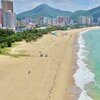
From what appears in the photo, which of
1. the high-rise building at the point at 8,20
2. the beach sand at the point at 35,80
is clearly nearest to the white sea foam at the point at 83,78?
the beach sand at the point at 35,80

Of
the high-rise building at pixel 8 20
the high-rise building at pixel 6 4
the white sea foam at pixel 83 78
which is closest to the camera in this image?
the white sea foam at pixel 83 78

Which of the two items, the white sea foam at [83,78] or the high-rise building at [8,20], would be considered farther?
the high-rise building at [8,20]

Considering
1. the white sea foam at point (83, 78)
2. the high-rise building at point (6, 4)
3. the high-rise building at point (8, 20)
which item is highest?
the high-rise building at point (6, 4)

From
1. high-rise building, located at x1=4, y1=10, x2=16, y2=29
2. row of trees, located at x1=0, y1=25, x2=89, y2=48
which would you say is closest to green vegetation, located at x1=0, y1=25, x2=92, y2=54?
row of trees, located at x1=0, y1=25, x2=89, y2=48

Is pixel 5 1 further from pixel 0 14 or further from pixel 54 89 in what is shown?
pixel 54 89

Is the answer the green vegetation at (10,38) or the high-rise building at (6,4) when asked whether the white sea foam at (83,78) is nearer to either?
the green vegetation at (10,38)

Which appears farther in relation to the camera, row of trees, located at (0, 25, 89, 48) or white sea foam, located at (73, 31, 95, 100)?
row of trees, located at (0, 25, 89, 48)

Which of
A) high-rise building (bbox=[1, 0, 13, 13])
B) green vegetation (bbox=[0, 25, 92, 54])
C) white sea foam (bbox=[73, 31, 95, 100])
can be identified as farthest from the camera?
high-rise building (bbox=[1, 0, 13, 13])

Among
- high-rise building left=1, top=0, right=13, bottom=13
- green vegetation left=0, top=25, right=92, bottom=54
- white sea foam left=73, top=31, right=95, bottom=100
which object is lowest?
white sea foam left=73, top=31, right=95, bottom=100

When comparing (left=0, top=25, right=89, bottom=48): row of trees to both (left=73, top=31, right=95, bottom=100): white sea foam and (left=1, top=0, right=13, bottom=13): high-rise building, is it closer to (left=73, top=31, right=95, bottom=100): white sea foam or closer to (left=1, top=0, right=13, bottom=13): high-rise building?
(left=73, top=31, right=95, bottom=100): white sea foam

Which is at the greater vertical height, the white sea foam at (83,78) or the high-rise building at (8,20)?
the high-rise building at (8,20)

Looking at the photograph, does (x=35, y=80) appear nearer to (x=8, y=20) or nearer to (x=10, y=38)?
(x=10, y=38)
